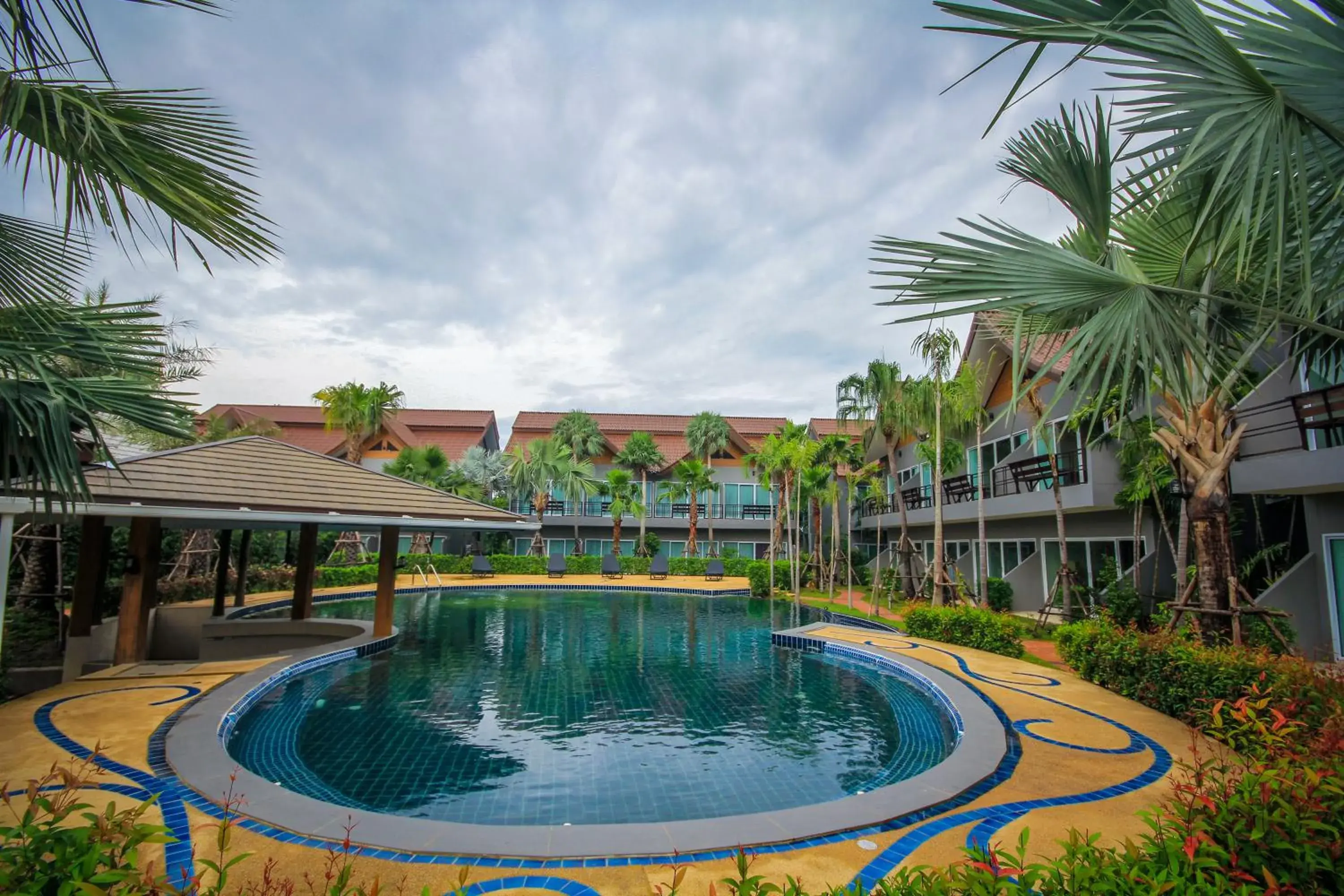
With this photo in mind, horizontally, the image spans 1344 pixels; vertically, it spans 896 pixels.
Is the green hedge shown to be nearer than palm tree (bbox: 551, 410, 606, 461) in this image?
Yes

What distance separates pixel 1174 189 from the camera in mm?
6676

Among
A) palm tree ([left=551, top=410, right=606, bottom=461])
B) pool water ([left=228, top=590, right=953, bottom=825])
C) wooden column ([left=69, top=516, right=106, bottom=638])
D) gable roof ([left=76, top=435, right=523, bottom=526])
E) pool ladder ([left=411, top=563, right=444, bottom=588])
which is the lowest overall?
pool water ([left=228, top=590, right=953, bottom=825])

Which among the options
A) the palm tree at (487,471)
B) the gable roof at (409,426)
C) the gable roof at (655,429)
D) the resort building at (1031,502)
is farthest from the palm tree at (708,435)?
the gable roof at (409,426)

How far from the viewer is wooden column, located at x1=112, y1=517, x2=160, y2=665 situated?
9.77 metres

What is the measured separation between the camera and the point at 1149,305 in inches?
162

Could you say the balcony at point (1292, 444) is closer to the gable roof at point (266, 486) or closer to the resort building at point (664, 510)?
the gable roof at point (266, 486)

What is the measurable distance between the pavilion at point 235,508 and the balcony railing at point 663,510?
21.3 metres

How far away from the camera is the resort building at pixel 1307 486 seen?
883cm

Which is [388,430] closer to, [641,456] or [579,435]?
[579,435]

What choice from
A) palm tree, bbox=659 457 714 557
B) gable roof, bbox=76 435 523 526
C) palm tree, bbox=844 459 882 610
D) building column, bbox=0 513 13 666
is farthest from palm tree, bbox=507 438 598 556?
building column, bbox=0 513 13 666

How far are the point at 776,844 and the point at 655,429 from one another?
34803 mm

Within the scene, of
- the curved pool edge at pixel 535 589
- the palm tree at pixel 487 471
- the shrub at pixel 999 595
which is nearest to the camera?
the shrub at pixel 999 595

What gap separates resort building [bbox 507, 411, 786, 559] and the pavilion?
801 inches

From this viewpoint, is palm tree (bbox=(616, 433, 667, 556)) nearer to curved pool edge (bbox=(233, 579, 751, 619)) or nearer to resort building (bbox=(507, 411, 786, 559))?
resort building (bbox=(507, 411, 786, 559))
